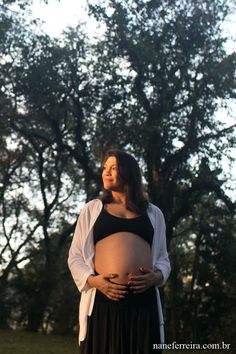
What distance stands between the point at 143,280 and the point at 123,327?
0.83ft

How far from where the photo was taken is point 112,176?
2.87m

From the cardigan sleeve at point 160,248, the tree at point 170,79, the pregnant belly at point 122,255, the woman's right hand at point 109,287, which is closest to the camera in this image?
the woman's right hand at point 109,287

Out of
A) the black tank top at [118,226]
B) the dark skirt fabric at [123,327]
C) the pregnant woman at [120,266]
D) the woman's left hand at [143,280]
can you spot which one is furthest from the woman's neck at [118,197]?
the dark skirt fabric at [123,327]

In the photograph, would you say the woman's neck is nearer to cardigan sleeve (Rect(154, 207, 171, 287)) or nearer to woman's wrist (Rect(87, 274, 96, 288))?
cardigan sleeve (Rect(154, 207, 171, 287))

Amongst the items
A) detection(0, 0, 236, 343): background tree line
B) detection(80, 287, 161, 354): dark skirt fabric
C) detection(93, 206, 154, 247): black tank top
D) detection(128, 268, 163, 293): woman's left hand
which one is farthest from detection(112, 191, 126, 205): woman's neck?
detection(0, 0, 236, 343): background tree line

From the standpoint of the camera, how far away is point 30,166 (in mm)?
22453

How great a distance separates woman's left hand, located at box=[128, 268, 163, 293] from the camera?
2.59 metres

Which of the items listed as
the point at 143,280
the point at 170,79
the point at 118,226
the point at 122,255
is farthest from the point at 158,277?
the point at 170,79

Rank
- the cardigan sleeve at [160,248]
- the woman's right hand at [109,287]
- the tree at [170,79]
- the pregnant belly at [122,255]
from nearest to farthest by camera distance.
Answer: the woman's right hand at [109,287] → the pregnant belly at [122,255] → the cardigan sleeve at [160,248] → the tree at [170,79]

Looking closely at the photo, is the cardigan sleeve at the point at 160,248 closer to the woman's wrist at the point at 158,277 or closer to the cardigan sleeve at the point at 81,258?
the woman's wrist at the point at 158,277

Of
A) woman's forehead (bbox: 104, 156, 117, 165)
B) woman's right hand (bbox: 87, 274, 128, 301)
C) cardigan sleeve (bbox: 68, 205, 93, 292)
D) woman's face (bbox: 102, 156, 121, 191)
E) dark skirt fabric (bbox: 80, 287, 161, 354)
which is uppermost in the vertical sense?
woman's forehead (bbox: 104, 156, 117, 165)

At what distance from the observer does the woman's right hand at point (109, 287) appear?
101 inches

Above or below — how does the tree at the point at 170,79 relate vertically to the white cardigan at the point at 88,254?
above

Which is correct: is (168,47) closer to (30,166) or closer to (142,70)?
(142,70)
